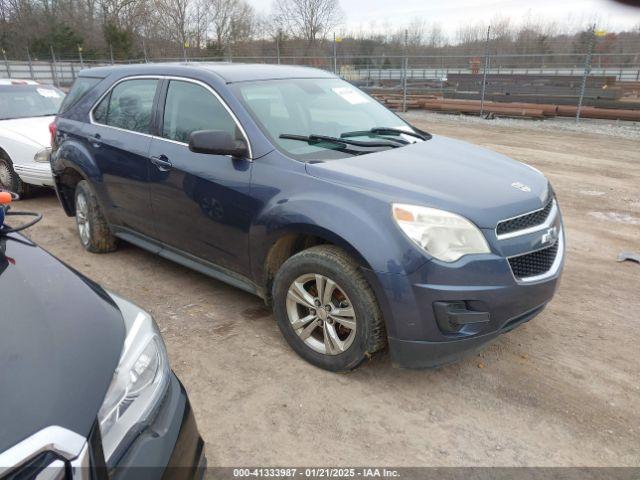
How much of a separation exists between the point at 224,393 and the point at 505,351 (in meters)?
1.84

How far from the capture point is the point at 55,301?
6.26ft

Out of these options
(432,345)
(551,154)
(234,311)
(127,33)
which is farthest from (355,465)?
(127,33)

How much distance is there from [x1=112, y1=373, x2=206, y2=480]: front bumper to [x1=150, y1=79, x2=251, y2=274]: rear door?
5.13ft

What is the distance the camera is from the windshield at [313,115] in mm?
3357

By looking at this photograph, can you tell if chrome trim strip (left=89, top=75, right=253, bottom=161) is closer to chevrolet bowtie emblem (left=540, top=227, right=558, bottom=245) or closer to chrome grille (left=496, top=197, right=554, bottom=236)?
chrome grille (left=496, top=197, right=554, bottom=236)

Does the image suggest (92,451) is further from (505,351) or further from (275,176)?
(505,351)

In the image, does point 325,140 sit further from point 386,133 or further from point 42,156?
point 42,156

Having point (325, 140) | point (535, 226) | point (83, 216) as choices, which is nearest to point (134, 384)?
point (325, 140)

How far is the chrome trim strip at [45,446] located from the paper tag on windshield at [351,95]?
330 cm

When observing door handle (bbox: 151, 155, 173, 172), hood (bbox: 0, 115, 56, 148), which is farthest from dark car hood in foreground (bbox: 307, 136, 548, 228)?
hood (bbox: 0, 115, 56, 148)

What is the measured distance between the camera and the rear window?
4.89 m

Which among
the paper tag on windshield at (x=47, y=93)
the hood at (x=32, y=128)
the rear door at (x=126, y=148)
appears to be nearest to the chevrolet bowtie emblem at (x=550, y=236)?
the rear door at (x=126, y=148)

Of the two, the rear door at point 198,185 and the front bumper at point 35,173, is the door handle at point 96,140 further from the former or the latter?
the front bumper at point 35,173

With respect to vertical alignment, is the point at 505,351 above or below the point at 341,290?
below
